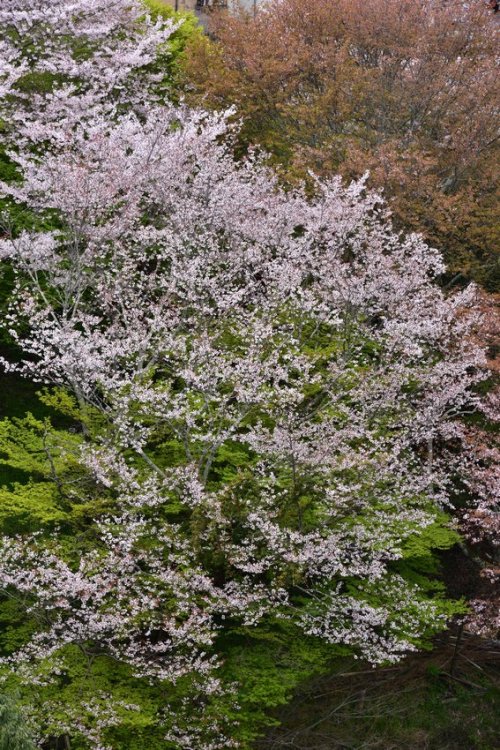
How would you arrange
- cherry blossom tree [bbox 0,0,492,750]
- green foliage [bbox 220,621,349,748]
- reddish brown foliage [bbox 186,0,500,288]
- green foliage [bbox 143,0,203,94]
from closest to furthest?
cherry blossom tree [bbox 0,0,492,750] < green foliage [bbox 220,621,349,748] < reddish brown foliage [bbox 186,0,500,288] < green foliage [bbox 143,0,203,94]

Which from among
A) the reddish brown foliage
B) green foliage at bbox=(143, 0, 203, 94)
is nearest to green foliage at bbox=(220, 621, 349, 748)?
the reddish brown foliage

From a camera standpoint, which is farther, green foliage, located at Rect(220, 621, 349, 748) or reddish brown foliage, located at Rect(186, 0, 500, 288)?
reddish brown foliage, located at Rect(186, 0, 500, 288)

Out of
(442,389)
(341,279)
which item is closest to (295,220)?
(341,279)

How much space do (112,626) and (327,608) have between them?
343cm

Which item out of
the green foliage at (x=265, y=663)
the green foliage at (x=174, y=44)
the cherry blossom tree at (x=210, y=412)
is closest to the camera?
the cherry blossom tree at (x=210, y=412)

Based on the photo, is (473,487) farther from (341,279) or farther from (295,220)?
(295,220)

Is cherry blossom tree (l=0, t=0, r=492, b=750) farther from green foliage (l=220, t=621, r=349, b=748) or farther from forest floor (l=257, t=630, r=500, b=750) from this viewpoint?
forest floor (l=257, t=630, r=500, b=750)

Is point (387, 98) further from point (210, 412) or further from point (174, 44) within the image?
point (210, 412)

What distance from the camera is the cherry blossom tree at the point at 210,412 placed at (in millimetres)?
13094

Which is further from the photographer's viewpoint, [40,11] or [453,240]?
[453,240]

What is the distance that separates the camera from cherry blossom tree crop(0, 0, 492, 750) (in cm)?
1309

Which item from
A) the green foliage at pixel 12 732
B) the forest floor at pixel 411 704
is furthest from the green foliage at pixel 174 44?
the green foliage at pixel 12 732

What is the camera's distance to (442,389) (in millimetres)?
18828

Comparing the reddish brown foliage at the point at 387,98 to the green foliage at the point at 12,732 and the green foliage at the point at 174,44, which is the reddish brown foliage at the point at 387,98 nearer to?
the green foliage at the point at 174,44
